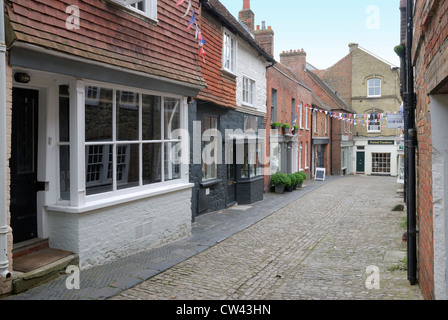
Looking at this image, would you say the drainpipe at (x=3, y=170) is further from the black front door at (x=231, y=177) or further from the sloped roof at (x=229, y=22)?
the black front door at (x=231, y=177)

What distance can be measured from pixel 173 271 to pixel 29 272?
2.20 meters

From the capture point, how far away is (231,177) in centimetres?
1408

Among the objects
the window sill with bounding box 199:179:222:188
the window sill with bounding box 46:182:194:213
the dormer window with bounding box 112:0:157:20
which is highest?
the dormer window with bounding box 112:0:157:20

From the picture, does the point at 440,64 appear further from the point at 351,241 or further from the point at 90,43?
the point at 351,241

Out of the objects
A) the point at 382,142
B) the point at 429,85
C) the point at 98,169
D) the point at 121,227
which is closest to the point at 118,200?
the point at 121,227

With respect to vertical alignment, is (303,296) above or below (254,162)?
below

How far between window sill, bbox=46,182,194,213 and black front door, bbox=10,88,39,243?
345 mm

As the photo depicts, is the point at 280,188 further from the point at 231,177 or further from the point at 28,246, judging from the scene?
the point at 28,246

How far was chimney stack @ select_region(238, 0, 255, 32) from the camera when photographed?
18484 millimetres

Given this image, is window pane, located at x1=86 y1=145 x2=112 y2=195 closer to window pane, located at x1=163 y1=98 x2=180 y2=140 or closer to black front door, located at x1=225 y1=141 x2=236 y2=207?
window pane, located at x1=163 y1=98 x2=180 y2=140

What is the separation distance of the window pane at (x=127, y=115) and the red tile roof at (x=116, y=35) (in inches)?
21.4

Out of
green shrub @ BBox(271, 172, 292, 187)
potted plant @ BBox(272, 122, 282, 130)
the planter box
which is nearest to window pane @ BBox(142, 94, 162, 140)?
green shrub @ BBox(271, 172, 292, 187)

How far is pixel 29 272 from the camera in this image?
495cm

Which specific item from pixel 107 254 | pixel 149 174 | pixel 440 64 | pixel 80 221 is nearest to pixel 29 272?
pixel 80 221
